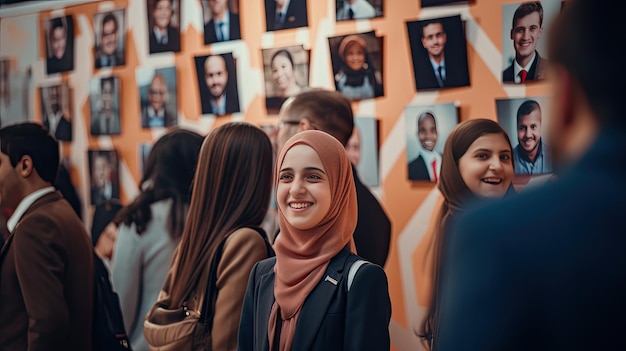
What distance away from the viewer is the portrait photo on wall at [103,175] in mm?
5012

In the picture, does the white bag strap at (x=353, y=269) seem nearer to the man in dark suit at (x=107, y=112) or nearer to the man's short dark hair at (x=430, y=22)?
the man's short dark hair at (x=430, y=22)

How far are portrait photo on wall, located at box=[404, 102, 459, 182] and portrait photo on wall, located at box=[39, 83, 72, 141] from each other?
91.3 inches

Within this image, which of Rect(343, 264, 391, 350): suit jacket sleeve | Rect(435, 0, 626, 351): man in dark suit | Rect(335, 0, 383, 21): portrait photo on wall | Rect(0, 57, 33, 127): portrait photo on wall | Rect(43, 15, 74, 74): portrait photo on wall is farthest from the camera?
Rect(0, 57, 33, 127): portrait photo on wall

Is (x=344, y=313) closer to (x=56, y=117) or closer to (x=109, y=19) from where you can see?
(x=109, y=19)

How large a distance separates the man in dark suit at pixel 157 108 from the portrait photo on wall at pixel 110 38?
292mm

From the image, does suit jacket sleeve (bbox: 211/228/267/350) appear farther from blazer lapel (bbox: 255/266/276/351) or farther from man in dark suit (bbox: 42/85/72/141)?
man in dark suit (bbox: 42/85/72/141)

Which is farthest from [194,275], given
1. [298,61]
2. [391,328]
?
[298,61]


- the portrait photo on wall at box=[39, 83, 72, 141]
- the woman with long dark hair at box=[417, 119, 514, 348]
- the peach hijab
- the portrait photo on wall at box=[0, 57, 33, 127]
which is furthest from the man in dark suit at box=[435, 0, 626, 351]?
the portrait photo on wall at box=[0, 57, 33, 127]

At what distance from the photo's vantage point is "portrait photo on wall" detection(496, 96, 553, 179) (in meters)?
3.52

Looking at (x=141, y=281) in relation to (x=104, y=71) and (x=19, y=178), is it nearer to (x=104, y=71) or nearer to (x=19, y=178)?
(x=19, y=178)

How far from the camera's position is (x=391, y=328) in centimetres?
396

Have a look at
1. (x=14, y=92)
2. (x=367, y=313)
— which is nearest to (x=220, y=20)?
(x=14, y=92)

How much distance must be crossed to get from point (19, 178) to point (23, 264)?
51 cm

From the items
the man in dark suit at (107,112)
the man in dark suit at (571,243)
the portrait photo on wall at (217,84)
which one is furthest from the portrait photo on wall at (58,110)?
the man in dark suit at (571,243)
